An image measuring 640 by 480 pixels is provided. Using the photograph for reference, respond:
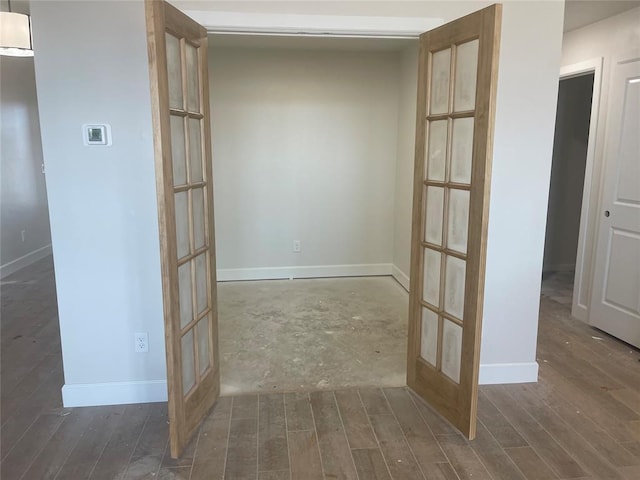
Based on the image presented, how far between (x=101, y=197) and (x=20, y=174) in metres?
4.17

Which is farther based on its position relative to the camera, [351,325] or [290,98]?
[290,98]

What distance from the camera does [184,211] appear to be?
235 cm

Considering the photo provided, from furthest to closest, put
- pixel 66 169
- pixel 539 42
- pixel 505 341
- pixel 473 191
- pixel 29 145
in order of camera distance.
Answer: pixel 29 145
pixel 505 341
pixel 539 42
pixel 66 169
pixel 473 191

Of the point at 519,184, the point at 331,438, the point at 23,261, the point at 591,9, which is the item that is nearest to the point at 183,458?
the point at 331,438

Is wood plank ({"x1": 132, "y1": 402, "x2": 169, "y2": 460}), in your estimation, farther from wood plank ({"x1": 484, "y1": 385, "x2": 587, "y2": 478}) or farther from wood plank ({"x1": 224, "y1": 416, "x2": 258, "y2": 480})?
wood plank ({"x1": 484, "y1": 385, "x2": 587, "y2": 478})

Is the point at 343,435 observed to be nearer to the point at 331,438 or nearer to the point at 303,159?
the point at 331,438

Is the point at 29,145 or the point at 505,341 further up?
the point at 29,145

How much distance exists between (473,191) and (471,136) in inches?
11.0

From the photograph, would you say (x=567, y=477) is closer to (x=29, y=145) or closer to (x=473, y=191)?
(x=473, y=191)

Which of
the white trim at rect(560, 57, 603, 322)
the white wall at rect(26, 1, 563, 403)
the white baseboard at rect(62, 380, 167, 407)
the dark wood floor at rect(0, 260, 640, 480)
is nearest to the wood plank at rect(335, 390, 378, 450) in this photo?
the dark wood floor at rect(0, 260, 640, 480)

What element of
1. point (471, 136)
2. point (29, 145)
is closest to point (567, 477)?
point (471, 136)

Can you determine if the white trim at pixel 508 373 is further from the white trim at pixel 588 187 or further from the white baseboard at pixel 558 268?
the white baseboard at pixel 558 268

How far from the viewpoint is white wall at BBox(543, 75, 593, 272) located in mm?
5480

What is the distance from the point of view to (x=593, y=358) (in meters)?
3.43
